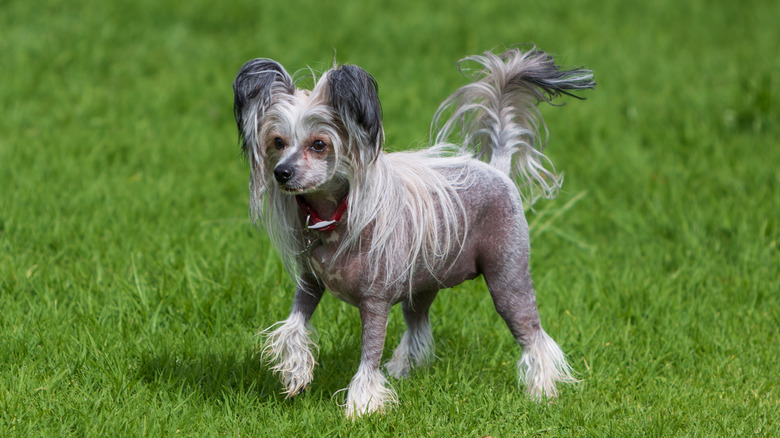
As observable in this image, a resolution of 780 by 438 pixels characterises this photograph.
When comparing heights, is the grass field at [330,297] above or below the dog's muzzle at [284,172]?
below

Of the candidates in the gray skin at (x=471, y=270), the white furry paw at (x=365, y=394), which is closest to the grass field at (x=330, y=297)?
the white furry paw at (x=365, y=394)

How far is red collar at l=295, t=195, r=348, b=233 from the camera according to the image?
354 cm

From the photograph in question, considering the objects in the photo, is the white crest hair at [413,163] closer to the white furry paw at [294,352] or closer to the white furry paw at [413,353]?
the white furry paw at [294,352]

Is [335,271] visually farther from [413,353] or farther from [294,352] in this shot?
[413,353]

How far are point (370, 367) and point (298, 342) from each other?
34cm

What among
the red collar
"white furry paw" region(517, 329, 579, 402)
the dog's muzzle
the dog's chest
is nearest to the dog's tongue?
the red collar

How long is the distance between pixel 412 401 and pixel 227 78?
5850 mm

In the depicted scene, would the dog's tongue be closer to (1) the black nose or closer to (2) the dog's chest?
(2) the dog's chest

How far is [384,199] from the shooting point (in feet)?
11.7

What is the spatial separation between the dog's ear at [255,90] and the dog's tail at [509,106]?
1.01m

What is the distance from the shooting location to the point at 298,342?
3.79m

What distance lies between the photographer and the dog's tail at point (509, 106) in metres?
4.11

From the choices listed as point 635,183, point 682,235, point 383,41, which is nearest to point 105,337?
point 682,235

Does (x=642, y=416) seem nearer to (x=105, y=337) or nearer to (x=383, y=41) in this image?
(x=105, y=337)
